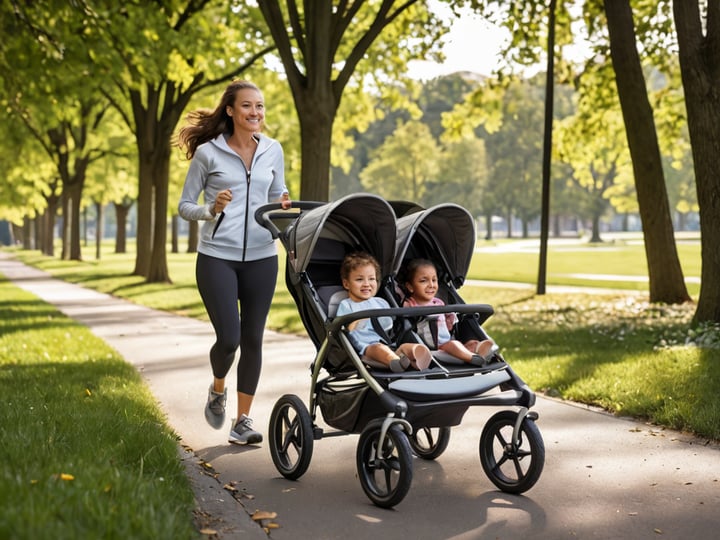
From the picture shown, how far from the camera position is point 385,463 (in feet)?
16.2

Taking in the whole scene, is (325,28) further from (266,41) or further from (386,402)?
(386,402)

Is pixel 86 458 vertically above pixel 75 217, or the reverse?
pixel 75 217

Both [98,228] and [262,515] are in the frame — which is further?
[98,228]

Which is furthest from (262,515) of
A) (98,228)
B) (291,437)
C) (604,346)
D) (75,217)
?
(98,228)

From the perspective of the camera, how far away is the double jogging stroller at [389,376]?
4.93 metres

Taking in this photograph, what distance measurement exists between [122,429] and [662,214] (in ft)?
41.3

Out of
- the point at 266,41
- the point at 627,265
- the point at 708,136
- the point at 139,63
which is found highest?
the point at 266,41

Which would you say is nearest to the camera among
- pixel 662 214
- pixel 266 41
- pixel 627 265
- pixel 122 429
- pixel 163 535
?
pixel 163 535

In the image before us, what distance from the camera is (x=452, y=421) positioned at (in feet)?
17.0

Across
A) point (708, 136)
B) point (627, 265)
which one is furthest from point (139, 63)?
point (627, 265)

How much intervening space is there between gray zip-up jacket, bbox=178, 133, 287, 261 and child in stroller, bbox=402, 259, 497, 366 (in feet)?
3.24

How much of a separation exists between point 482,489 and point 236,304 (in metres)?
1.98

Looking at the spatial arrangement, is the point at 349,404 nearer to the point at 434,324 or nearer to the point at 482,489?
the point at 434,324

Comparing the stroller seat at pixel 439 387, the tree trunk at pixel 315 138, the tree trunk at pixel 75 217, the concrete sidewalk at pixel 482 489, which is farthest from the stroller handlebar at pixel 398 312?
the tree trunk at pixel 75 217
